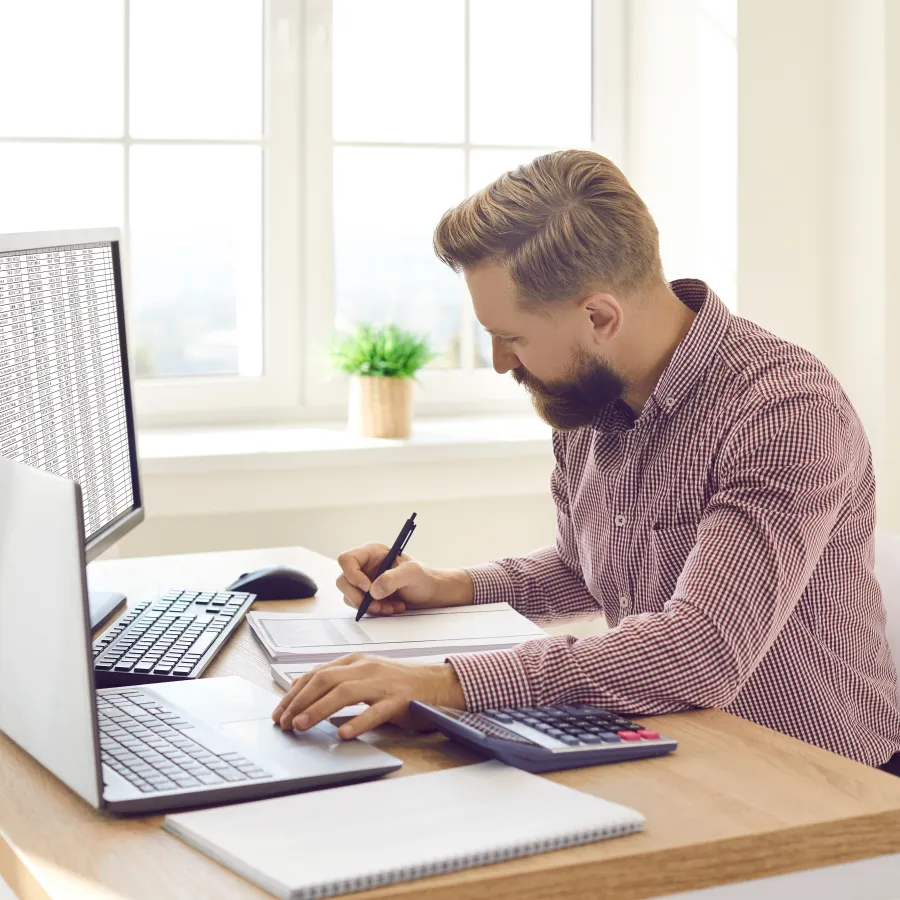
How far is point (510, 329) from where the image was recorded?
1.45 metres

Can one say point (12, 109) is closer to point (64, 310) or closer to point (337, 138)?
point (337, 138)

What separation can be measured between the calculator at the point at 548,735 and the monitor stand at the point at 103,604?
0.57m

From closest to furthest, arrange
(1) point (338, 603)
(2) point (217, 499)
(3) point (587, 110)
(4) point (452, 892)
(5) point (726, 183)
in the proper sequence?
(4) point (452, 892)
(1) point (338, 603)
(2) point (217, 499)
(5) point (726, 183)
(3) point (587, 110)

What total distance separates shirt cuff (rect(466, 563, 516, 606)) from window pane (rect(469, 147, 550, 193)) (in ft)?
4.63

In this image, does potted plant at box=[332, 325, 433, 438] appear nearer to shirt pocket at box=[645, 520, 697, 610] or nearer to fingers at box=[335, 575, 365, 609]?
fingers at box=[335, 575, 365, 609]

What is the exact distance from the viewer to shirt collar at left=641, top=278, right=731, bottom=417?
4.66 feet

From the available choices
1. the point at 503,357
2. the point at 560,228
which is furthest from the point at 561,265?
the point at 503,357

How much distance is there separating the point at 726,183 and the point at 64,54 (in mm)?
1368

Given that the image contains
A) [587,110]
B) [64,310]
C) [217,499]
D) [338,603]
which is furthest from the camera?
[587,110]

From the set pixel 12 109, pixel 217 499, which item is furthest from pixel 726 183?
pixel 12 109

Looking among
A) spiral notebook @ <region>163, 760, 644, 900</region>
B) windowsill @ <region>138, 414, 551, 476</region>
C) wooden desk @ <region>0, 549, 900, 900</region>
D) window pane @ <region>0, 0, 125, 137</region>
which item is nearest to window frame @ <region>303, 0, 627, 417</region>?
windowsill @ <region>138, 414, 551, 476</region>

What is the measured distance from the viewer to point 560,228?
4.51 ft

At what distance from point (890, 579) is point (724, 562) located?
17.0 inches

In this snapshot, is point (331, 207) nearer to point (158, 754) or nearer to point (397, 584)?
point (397, 584)
